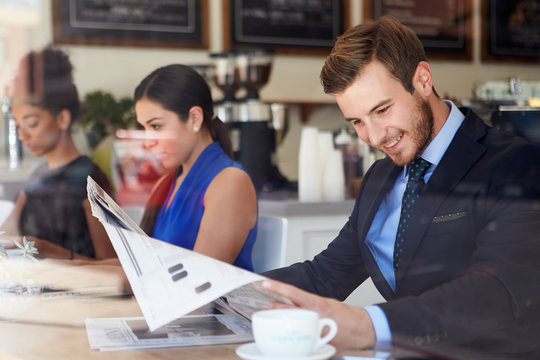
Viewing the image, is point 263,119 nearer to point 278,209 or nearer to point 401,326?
point 278,209

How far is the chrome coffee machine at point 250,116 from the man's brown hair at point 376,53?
2.62 ft

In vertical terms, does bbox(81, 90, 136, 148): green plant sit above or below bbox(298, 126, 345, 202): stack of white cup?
above

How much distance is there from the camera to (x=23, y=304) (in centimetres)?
88

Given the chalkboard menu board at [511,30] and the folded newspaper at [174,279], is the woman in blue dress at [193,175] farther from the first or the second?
the chalkboard menu board at [511,30]

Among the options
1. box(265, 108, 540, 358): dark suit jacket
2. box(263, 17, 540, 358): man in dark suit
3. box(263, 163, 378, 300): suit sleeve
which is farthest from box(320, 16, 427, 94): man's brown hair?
box(263, 163, 378, 300): suit sleeve

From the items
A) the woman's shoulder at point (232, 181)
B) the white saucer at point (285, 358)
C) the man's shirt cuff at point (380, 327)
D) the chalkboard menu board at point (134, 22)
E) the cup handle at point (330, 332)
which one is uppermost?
the chalkboard menu board at point (134, 22)

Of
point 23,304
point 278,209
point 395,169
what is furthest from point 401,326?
point 278,209

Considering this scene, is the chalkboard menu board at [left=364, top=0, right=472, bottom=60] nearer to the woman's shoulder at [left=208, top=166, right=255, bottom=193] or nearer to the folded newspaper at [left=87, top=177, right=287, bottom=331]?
the woman's shoulder at [left=208, top=166, right=255, bottom=193]

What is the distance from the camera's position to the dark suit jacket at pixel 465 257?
72cm

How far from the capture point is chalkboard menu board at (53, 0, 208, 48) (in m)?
2.20

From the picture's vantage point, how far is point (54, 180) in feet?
4.88

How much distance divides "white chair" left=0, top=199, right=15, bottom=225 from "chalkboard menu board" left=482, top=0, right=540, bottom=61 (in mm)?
1018

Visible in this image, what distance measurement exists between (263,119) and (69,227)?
0.67 meters

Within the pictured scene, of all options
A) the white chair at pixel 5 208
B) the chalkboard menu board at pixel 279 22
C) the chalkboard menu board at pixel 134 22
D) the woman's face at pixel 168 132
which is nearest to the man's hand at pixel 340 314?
the woman's face at pixel 168 132
